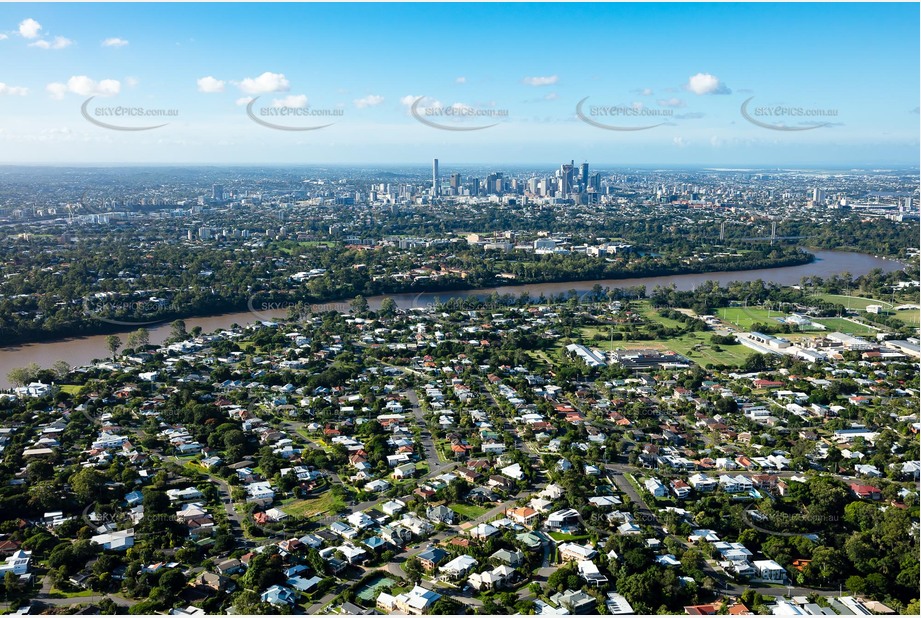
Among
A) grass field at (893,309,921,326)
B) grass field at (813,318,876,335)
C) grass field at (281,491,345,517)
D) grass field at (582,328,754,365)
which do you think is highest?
grass field at (893,309,921,326)

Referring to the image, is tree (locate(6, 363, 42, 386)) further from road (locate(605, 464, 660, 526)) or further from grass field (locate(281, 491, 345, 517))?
road (locate(605, 464, 660, 526))

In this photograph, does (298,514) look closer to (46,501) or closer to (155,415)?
(46,501)

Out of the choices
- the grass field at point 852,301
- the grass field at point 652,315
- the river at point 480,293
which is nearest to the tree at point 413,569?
the river at point 480,293

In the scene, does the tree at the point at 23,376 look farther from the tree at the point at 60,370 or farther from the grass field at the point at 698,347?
the grass field at the point at 698,347

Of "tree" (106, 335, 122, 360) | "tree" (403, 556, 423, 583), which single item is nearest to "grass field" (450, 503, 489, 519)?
"tree" (403, 556, 423, 583)

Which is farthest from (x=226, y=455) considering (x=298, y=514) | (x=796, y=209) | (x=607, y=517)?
(x=796, y=209)

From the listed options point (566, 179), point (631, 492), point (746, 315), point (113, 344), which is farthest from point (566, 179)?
point (631, 492)
